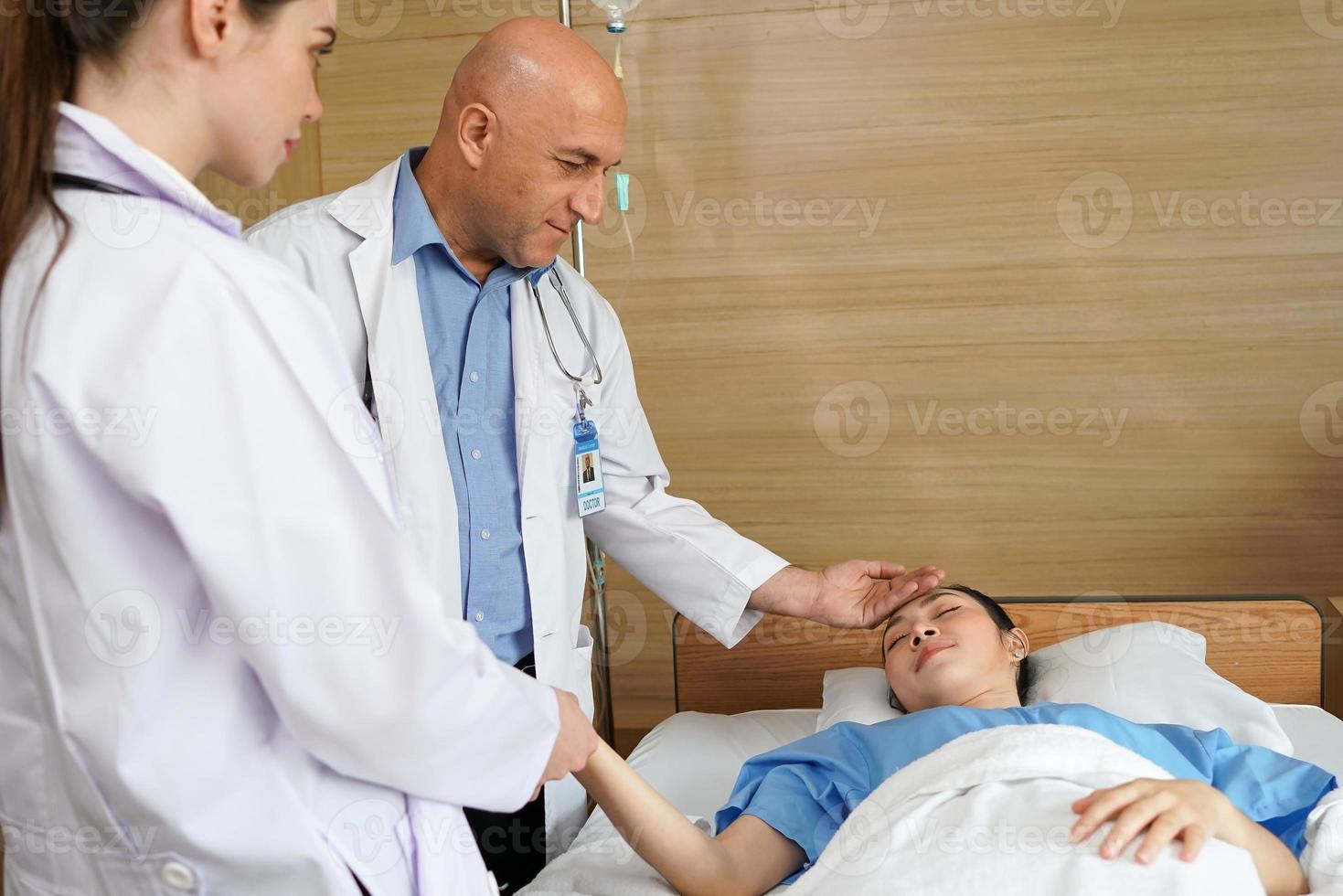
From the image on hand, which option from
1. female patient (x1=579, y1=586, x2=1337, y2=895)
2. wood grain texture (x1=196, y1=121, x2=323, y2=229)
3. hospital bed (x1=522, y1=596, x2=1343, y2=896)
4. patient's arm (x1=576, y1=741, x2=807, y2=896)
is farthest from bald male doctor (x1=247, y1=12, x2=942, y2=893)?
wood grain texture (x1=196, y1=121, x2=323, y2=229)

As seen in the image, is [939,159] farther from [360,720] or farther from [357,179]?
[360,720]

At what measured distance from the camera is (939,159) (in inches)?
118

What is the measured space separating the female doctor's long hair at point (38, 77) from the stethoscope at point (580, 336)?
42.0 inches

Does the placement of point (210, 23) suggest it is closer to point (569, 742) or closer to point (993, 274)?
point (569, 742)

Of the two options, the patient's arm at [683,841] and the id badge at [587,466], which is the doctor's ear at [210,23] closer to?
the patient's arm at [683,841]

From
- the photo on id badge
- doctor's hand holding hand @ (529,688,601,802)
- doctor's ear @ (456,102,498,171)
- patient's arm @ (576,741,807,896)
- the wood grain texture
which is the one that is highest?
the wood grain texture

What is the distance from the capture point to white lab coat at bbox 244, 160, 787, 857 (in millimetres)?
1784

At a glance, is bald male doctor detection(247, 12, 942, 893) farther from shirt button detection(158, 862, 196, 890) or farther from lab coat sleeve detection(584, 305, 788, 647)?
shirt button detection(158, 862, 196, 890)

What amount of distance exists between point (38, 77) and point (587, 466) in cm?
116

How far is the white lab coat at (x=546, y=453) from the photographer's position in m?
1.78

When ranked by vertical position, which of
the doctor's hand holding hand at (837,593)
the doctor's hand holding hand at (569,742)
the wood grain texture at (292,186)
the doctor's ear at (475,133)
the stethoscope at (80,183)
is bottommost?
the doctor's hand holding hand at (837,593)

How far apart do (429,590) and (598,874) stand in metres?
0.89

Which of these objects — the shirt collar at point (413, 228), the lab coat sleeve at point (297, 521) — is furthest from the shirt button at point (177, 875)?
the shirt collar at point (413, 228)

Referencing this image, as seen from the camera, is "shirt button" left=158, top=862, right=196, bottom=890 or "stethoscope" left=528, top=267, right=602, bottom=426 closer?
"shirt button" left=158, top=862, right=196, bottom=890
